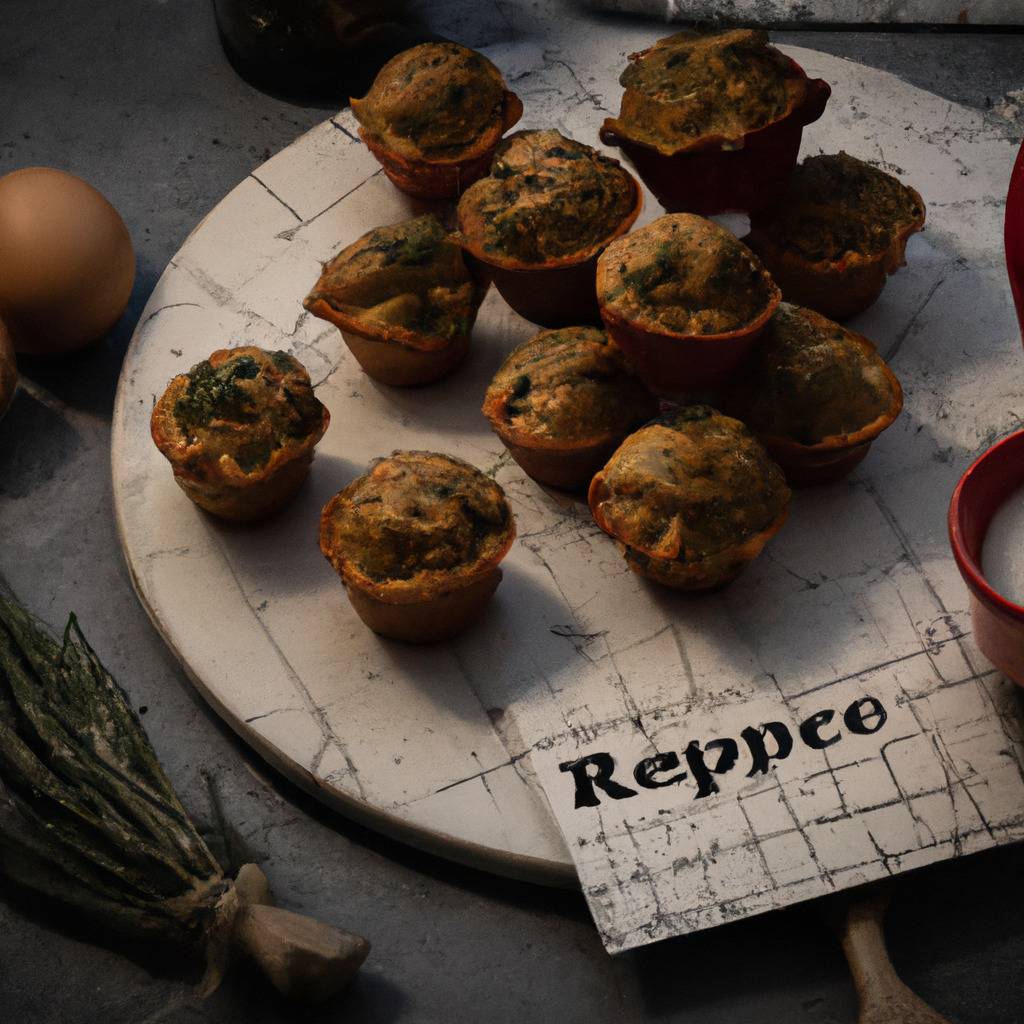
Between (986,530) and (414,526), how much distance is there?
73 cm

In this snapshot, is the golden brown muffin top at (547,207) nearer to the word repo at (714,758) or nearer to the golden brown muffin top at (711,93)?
the golden brown muffin top at (711,93)

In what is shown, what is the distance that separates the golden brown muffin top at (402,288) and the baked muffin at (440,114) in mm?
193

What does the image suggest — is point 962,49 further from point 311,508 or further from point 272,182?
point 311,508

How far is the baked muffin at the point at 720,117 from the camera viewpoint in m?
2.46

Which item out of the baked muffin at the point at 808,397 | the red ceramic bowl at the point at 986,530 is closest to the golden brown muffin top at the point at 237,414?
the baked muffin at the point at 808,397

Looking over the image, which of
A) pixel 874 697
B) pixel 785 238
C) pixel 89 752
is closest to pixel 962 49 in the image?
pixel 785 238

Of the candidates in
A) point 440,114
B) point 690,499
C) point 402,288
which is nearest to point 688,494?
point 690,499

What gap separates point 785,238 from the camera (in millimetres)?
2512

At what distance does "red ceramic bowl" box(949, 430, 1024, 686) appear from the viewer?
202 centimetres

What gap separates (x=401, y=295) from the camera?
245 centimetres

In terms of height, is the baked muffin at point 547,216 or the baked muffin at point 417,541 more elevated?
Result: the baked muffin at point 547,216

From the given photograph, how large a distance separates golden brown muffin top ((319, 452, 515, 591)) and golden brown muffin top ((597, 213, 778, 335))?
0.32m

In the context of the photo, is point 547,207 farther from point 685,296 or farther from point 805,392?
point 805,392

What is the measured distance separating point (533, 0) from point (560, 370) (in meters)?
1.26
